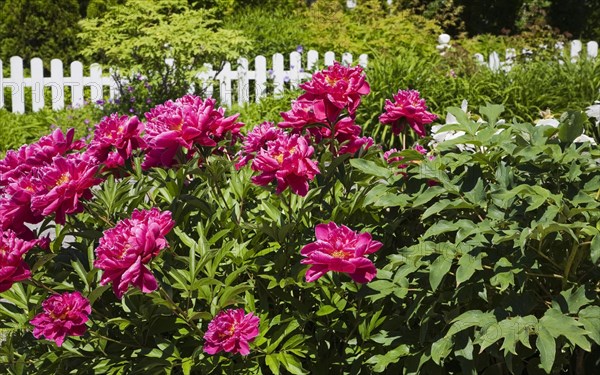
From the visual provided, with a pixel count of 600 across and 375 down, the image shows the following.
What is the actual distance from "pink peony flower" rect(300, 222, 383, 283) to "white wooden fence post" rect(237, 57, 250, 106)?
8.19 meters

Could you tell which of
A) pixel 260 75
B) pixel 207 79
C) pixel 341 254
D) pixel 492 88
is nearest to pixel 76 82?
pixel 207 79

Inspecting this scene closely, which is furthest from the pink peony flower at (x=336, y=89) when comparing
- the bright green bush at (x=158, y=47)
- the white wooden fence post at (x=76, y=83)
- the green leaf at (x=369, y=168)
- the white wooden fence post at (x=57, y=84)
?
the white wooden fence post at (x=57, y=84)

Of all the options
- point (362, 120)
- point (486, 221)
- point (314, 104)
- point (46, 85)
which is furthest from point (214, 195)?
point (46, 85)

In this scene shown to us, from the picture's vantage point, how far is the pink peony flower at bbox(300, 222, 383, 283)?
197 cm

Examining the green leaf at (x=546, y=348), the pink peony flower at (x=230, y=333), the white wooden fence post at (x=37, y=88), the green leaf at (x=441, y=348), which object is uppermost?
the green leaf at (x=546, y=348)

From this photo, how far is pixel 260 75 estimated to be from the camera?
33.4ft

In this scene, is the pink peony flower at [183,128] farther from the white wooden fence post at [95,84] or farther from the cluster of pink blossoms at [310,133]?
the white wooden fence post at [95,84]

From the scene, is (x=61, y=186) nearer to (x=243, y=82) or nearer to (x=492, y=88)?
(x=492, y=88)

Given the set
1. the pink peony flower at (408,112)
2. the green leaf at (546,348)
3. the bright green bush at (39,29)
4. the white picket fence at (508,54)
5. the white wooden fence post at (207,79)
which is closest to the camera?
the green leaf at (546,348)

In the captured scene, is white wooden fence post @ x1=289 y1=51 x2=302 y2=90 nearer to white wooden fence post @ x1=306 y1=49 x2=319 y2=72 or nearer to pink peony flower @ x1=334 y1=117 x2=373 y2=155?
white wooden fence post @ x1=306 y1=49 x2=319 y2=72

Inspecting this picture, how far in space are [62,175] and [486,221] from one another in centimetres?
112

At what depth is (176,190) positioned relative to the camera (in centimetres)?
232

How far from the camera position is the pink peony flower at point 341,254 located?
197 centimetres

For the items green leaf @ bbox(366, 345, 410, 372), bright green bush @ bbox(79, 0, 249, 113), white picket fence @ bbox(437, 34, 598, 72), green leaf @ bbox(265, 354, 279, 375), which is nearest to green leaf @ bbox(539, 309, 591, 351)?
green leaf @ bbox(366, 345, 410, 372)
